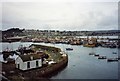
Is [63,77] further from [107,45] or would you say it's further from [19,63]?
[107,45]

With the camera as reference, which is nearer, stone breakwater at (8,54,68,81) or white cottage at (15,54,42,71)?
stone breakwater at (8,54,68,81)

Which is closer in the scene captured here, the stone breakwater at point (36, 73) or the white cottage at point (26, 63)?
the stone breakwater at point (36, 73)

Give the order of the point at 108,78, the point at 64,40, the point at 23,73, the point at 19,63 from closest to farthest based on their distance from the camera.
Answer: the point at 23,73 → the point at 19,63 → the point at 108,78 → the point at 64,40

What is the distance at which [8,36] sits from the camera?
521 cm

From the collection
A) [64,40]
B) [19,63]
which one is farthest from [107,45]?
[19,63]

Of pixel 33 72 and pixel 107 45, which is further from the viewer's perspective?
pixel 107 45

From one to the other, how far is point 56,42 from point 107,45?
2.97 meters

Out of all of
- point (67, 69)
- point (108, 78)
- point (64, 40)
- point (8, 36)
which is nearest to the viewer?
point (108, 78)

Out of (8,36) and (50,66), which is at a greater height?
(8,36)

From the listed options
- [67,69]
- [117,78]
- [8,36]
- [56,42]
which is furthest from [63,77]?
[56,42]

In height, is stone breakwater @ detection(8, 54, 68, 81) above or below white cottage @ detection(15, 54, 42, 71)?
below

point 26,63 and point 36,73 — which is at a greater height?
point 26,63

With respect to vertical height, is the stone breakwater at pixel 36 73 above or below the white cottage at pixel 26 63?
below

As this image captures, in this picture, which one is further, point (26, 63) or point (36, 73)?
point (26, 63)
